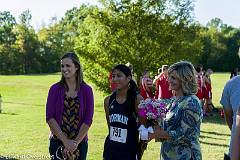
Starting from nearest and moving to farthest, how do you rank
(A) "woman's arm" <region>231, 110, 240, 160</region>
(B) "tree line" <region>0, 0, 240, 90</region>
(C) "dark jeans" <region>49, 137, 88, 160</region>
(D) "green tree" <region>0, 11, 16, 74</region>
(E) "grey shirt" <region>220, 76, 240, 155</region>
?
(A) "woman's arm" <region>231, 110, 240, 160</region> < (E) "grey shirt" <region>220, 76, 240, 155</region> < (C) "dark jeans" <region>49, 137, 88, 160</region> < (B) "tree line" <region>0, 0, 240, 90</region> < (D) "green tree" <region>0, 11, 16, 74</region>

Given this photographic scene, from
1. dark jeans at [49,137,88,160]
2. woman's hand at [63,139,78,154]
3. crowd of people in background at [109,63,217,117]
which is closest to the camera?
woman's hand at [63,139,78,154]

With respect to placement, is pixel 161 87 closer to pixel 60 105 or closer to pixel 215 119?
pixel 215 119

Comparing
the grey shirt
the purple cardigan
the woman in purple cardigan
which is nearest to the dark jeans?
the woman in purple cardigan

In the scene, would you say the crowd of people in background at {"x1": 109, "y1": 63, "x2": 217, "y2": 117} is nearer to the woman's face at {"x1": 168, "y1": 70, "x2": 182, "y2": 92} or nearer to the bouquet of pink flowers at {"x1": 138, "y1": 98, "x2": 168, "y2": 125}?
the bouquet of pink flowers at {"x1": 138, "y1": 98, "x2": 168, "y2": 125}

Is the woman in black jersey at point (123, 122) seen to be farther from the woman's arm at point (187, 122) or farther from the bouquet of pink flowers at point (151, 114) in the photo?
the woman's arm at point (187, 122)

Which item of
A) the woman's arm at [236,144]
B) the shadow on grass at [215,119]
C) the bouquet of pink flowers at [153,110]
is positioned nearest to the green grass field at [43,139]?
the shadow on grass at [215,119]

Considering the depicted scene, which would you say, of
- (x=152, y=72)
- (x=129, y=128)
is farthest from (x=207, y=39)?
(x=129, y=128)

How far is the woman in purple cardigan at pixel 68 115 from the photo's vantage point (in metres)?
5.02

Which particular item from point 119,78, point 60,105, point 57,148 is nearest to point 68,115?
point 60,105

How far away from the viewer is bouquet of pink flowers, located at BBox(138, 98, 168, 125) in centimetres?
456

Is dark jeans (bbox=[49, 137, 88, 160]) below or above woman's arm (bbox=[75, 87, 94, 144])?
below

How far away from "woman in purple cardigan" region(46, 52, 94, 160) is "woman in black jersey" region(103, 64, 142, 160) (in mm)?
286

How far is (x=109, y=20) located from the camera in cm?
2375

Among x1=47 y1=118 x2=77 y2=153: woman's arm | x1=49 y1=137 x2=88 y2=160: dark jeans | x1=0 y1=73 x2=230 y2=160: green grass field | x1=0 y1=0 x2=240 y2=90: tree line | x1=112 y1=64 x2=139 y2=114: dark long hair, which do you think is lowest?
x1=0 y1=73 x2=230 y2=160: green grass field
